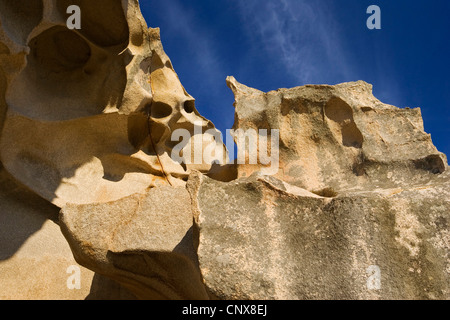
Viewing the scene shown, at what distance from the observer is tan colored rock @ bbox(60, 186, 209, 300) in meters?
1.92

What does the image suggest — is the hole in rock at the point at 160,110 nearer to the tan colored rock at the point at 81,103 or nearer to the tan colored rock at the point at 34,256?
the tan colored rock at the point at 81,103

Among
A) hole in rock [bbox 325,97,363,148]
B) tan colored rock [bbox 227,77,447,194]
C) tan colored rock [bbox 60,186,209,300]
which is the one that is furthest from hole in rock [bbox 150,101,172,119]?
tan colored rock [bbox 60,186,209,300]

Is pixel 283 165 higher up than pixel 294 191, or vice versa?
pixel 283 165

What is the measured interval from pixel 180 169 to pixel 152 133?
0.42 metres

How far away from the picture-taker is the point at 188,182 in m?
1.85

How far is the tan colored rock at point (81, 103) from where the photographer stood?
271 cm

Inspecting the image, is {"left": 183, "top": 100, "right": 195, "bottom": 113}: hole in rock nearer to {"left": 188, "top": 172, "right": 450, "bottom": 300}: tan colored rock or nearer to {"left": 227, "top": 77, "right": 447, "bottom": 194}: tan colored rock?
{"left": 227, "top": 77, "right": 447, "bottom": 194}: tan colored rock

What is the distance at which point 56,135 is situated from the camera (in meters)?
2.92

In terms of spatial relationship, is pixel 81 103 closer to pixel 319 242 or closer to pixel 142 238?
pixel 142 238

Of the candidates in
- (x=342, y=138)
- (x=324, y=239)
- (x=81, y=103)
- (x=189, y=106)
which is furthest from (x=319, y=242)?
(x=189, y=106)

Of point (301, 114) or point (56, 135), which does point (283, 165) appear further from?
point (56, 135)

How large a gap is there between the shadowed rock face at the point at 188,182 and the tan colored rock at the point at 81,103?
0.03 ft

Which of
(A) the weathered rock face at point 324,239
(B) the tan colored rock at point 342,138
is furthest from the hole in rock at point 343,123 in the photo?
(A) the weathered rock face at point 324,239
